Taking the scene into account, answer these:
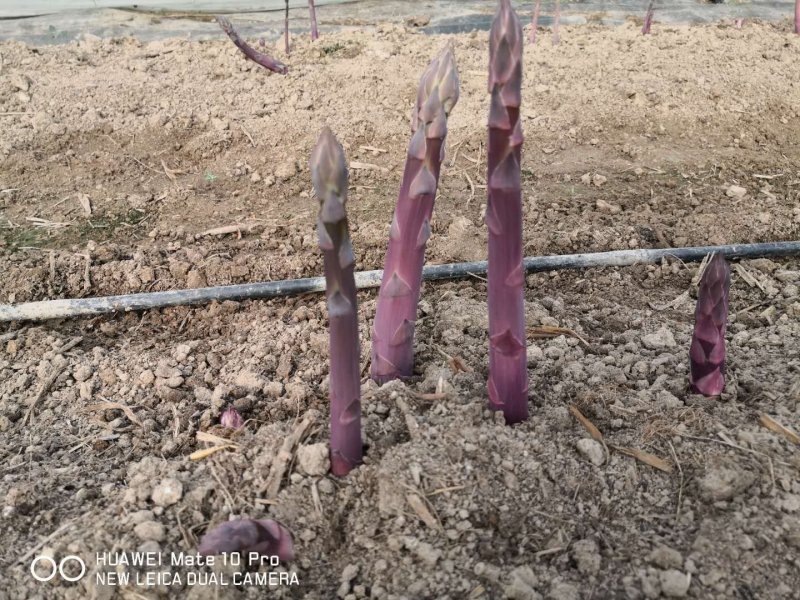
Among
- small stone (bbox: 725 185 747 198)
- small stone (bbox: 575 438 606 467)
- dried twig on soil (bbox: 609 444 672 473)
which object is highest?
small stone (bbox: 725 185 747 198)

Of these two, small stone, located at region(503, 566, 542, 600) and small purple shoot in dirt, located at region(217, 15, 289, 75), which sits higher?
small purple shoot in dirt, located at region(217, 15, 289, 75)

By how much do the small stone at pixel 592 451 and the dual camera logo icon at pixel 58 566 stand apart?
1067 mm

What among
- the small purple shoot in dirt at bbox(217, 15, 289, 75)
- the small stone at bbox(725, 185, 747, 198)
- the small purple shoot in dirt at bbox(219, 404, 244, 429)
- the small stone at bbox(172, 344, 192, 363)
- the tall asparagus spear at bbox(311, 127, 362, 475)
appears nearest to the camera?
the tall asparagus spear at bbox(311, 127, 362, 475)

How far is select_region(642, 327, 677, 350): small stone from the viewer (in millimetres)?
2188

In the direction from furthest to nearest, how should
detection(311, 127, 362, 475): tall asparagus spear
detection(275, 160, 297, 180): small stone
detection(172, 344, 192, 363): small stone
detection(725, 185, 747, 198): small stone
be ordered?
detection(275, 160, 297, 180): small stone → detection(725, 185, 747, 198): small stone → detection(172, 344, 192, 363): small stone → detection(311, 127, 362, 475): tall asparagus spear

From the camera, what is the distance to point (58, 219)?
11.1ft

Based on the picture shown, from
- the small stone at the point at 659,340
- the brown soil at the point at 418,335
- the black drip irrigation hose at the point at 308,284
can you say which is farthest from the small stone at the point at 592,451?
the black drip irrigation hose at the point at 308,284

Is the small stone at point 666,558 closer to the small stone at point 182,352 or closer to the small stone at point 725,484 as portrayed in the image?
the small stone at point 725,484

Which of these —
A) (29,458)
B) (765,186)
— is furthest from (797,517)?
(765,186)

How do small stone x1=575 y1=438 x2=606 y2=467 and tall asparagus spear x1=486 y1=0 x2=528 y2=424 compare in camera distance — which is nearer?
tall asparagus spear x1=486 y1=0 x2=528 y2=424

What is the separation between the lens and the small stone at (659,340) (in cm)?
219

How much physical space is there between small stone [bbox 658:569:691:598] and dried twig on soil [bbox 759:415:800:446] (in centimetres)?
48

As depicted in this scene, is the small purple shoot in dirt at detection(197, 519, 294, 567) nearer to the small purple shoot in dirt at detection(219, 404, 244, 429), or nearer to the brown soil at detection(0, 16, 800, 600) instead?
the brown soil at detection(0, 16, 800, 600)

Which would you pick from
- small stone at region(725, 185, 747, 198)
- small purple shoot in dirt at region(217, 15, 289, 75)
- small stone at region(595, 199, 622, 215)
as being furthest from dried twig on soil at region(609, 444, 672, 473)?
small purple shoot in dirt at region(217, 15, 289, 75)
